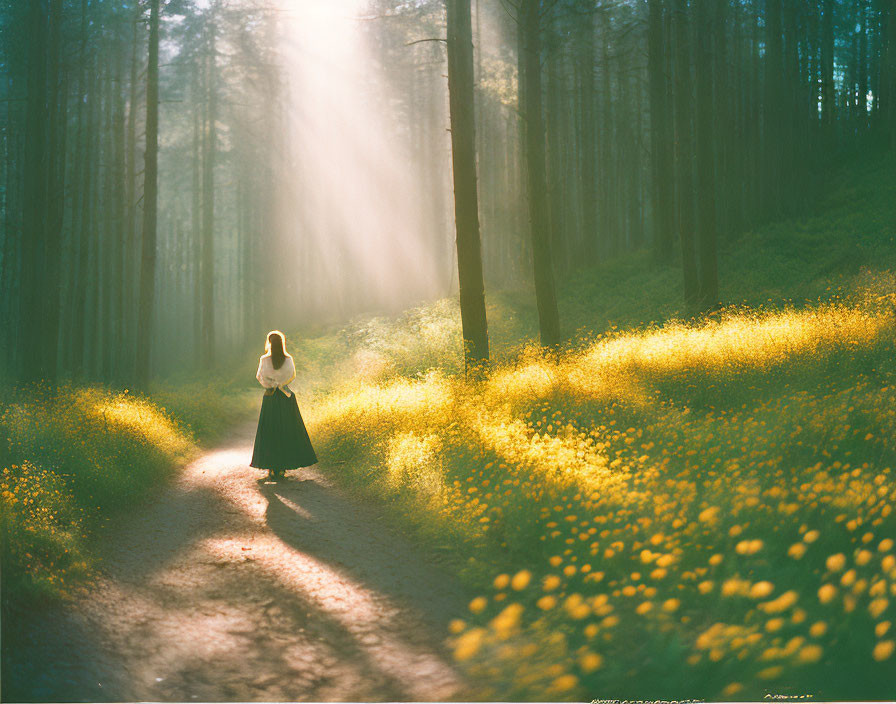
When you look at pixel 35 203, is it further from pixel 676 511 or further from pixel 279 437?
pixel 676 511

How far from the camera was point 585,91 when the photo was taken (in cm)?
2703

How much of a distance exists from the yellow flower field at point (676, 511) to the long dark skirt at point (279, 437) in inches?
38.0

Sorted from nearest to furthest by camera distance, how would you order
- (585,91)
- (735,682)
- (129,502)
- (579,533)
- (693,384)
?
1. (735,682)
2. (579,533)
3. (129,502)
4. (693,384)
5. (585,91)

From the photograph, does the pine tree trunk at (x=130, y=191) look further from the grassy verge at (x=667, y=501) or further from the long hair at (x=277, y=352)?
the grassy verge at (x=667, y=501)

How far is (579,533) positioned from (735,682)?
180 cm

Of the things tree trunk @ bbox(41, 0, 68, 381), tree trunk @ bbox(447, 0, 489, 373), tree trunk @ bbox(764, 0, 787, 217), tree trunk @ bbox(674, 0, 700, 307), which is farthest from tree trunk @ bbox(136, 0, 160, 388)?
tree trunk @ bbox(764, 0, 787, 217)

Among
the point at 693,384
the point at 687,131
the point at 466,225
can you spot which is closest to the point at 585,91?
the point at 687,131

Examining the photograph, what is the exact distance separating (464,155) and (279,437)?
19.0 feet

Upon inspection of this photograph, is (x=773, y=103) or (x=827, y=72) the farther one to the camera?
(x=827, y=72)

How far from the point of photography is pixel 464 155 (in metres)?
10.1

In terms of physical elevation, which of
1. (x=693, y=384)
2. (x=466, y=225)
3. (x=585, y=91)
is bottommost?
(x=693, y=384)

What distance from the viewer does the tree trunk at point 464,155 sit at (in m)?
10.0

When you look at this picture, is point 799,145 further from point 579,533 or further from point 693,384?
point 579,533

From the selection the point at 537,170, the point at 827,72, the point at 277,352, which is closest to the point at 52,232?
the point at 277,352
